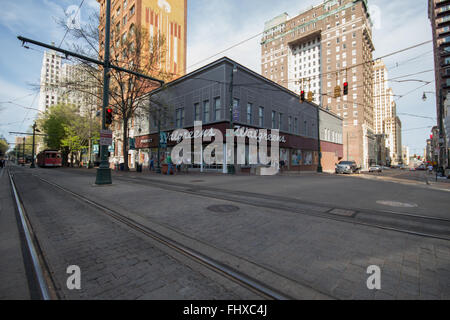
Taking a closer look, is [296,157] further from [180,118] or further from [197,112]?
[180,118]

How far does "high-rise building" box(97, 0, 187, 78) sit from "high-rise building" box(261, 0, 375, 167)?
27.7 metres

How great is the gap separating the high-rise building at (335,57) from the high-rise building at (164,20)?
91.0 ft

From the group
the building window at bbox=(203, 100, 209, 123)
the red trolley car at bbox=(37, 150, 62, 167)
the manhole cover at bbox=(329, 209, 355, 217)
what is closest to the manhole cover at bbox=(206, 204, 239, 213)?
the manhole cover at bbox=(329, 209, 355, 217)

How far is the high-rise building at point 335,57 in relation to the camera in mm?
60750

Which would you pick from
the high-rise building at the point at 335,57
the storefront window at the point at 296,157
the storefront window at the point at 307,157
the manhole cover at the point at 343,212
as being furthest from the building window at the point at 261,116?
the high-rise building at the point at 335,57

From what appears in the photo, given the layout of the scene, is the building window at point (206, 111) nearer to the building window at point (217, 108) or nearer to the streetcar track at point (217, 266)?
the building window at point (217, 108)

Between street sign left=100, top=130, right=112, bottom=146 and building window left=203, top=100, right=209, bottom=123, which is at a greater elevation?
building window left=203, top=100, right=209, bottom=123

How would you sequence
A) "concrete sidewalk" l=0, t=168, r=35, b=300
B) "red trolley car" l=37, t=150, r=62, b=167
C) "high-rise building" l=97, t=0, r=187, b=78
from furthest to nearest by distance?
"high-rise building" l=97, t=0, r=187, b=78, "red trolley car" l=37, t=150, r=62, b=167, "concrete sidewalk" l=0, t=168, r=35, b=300

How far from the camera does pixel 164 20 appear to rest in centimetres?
4159

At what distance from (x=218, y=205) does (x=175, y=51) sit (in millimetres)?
44970

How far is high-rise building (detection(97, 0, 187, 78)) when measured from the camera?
123 ft

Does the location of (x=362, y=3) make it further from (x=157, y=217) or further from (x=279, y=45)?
(x=157, y=217)

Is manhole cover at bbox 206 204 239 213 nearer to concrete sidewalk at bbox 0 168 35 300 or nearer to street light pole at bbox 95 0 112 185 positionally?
concrete sidewalk at bbox 0 168 35 300
